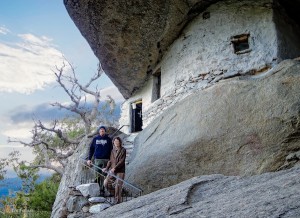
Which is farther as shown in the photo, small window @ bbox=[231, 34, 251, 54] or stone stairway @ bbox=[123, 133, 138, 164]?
small window @ bbox=[231, 34, 251, 54]

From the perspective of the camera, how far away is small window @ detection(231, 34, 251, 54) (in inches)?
395

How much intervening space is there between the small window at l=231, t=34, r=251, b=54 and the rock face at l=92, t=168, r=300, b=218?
277 inches

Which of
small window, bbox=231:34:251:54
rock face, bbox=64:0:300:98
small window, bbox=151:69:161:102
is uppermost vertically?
rock face, bbox=64:0:300:98

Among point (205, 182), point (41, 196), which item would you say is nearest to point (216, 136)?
point (205, 182)

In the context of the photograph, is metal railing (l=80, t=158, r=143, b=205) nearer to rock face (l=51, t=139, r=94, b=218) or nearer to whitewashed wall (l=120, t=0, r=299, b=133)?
rock face (l=51, t=139, r=94, b=218)

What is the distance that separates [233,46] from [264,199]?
8.10m

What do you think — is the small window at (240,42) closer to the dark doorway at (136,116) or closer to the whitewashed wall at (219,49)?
the whitewashed wall at (219,49)

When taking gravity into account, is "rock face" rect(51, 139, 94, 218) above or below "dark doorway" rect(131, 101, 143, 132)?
below

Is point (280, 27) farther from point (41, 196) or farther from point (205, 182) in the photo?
point (41, 196)

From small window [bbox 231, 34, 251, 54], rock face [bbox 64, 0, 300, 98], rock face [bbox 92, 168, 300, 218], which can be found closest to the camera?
rock face [bbox 92, 168, 300, 218]

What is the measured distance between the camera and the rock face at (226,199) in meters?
2.54

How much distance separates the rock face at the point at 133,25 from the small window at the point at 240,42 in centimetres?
146

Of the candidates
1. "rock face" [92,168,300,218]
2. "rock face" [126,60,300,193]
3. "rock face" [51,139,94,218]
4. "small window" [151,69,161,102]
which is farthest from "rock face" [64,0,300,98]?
"rock face" [92,168,300,218]

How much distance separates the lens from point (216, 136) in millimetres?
6352
